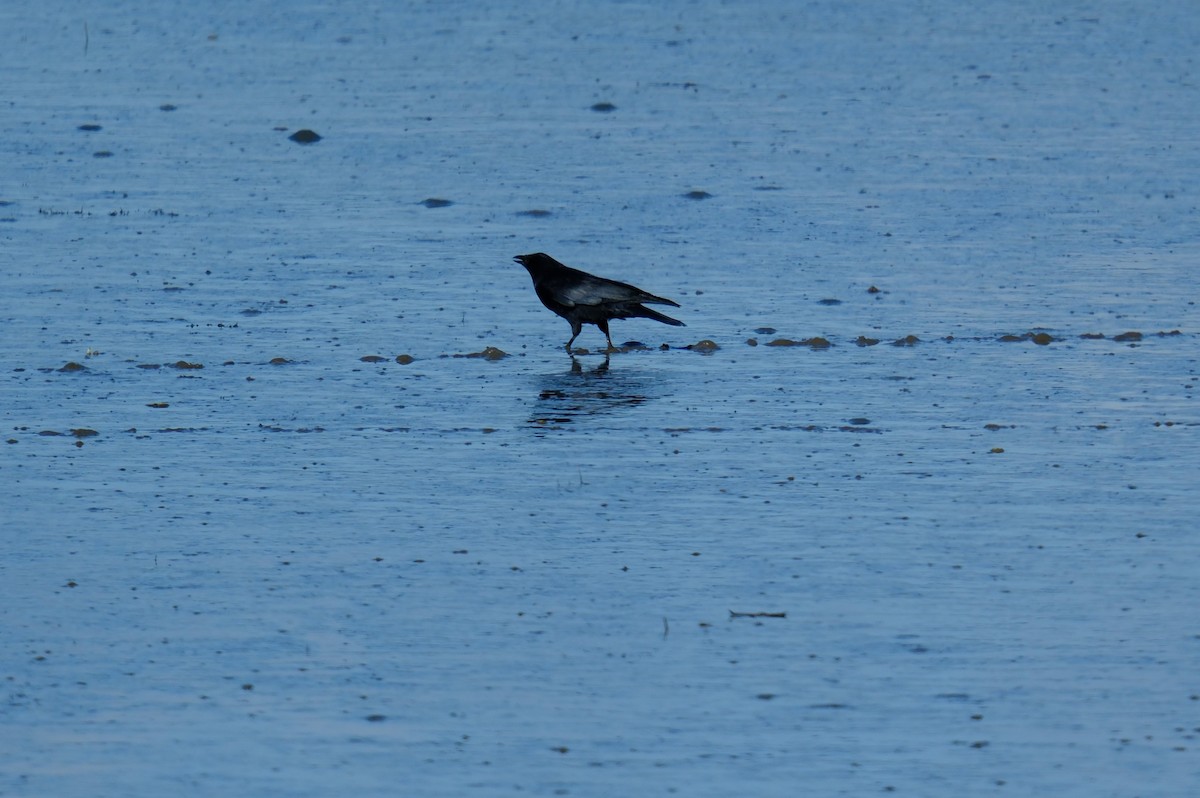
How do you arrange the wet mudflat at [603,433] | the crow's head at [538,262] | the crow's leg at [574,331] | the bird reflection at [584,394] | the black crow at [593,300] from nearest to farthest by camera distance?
the wet mudflat at [603,433], the bird reflection at [584,394], the black crow at [593,300], the crow's leg at [574,331], the crow's head at [538,262]

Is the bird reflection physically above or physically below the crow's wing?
below

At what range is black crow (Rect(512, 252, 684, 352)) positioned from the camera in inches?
523

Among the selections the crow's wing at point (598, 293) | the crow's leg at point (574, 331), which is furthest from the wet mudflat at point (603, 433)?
the crow's wing at point (598, 293)

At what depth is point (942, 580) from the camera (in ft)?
28.2

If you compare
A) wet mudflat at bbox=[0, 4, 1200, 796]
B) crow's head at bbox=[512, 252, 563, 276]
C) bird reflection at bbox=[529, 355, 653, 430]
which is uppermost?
crow's head at bbox=[512, 252, 563, 276]

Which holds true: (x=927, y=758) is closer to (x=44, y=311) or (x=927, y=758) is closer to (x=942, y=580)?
(x=942, y=580)

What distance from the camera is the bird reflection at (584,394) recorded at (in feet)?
38.0

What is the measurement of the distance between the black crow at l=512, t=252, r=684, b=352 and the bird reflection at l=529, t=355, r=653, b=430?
15.1 inches

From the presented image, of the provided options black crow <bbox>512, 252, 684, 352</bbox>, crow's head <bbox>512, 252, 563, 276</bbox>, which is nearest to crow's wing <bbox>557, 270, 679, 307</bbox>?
black crow <bbox>512, 252, 684, 352</bbox>

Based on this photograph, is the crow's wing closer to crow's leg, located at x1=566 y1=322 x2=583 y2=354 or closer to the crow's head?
crow's leg, located at x1=566 y1=322 x2=583 y2=354

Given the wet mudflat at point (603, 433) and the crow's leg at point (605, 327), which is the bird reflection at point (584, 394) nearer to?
the wet mudflat at point (603, 433)

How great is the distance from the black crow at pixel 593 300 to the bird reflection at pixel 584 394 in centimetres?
38

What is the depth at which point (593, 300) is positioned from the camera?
43.5 feet

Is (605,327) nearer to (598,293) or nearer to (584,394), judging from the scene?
(598,293)
